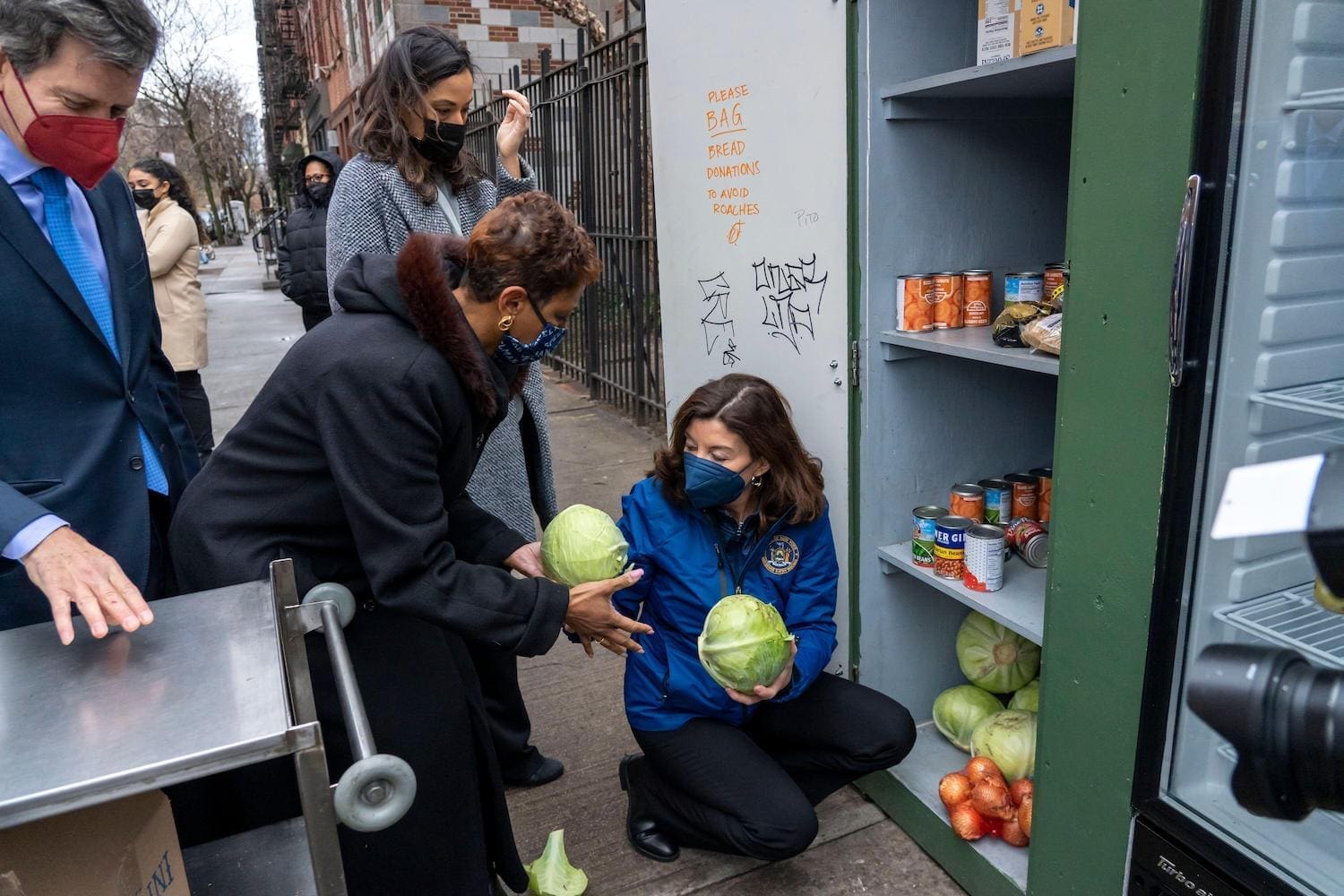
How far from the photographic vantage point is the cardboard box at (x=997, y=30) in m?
2.17

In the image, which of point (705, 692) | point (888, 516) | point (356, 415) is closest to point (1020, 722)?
point (888, 516)

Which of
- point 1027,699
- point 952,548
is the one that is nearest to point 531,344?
point 952,548

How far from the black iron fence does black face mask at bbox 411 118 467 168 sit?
3354mm

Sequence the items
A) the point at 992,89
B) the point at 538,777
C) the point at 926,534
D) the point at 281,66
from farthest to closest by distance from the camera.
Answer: the point at 281,66
the point at 538,777
the point at 926,534
the point at 992,89

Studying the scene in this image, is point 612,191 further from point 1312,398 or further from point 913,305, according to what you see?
point 1312,398

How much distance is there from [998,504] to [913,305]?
2.15 feet

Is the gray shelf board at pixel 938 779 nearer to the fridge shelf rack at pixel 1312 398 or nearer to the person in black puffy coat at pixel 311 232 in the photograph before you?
the fridge shelf rack at pixel 1312 398

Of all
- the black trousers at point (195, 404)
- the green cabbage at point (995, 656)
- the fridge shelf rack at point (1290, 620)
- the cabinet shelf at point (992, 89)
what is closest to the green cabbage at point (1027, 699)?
the green cabbage at point (995, 656)

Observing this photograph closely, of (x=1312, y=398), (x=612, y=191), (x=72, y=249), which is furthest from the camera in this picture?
(x=612, y=191)

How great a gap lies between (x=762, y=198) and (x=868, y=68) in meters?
0.53

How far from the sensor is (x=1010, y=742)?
2689mm

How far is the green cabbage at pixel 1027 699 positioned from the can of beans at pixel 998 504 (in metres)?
0.52

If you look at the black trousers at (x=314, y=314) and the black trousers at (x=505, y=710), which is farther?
the black trousers at (x=314, y=314)

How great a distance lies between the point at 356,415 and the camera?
6.15 ft
